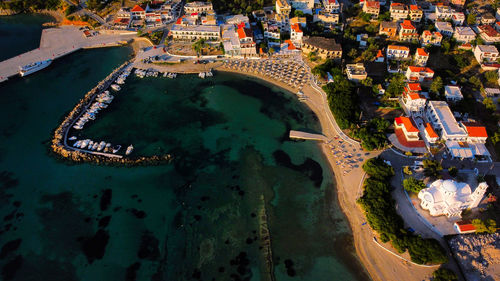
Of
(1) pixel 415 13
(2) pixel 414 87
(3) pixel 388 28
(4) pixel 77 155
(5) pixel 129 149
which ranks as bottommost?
(5) pixel 129 149

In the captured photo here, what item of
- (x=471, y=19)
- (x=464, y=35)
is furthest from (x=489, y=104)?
(x=471, y=19)

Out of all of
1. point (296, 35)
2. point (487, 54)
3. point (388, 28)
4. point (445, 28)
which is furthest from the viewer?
point (388, 28)

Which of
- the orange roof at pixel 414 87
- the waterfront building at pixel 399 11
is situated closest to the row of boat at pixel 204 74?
the orange roof at pixel 414 87

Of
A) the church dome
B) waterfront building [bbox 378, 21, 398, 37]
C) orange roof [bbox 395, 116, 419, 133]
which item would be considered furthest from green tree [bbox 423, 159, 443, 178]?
waterfront building [bbox 378, 21, 398, 37]

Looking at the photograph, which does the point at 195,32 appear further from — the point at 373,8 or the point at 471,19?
the point at 471,19

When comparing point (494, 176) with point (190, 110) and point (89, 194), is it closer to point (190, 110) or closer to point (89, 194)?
point (190, 110)

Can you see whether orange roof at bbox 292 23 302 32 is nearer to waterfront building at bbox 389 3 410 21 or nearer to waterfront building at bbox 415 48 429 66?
waterfront building at bbox 415 48 429 66
